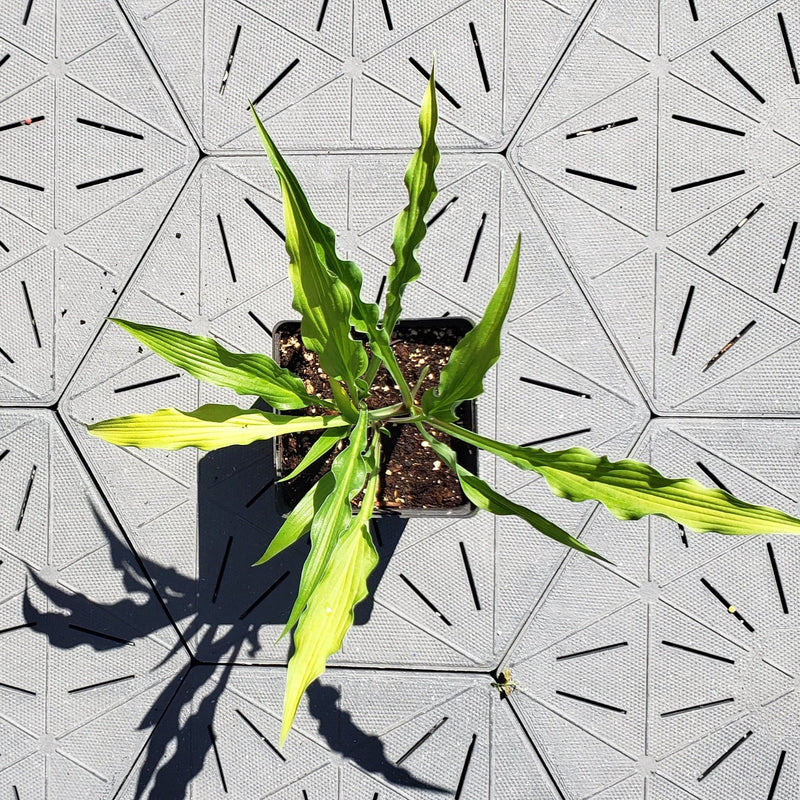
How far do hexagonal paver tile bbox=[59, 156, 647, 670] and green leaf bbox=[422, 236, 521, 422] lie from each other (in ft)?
0.99

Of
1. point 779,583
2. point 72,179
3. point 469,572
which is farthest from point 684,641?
point 72,179

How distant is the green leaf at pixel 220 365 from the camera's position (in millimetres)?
596

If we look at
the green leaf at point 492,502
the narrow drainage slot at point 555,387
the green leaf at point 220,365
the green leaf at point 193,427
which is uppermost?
the narrow drainage slot at point 555,387

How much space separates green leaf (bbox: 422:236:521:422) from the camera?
0.49 meters

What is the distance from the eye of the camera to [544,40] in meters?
0.92

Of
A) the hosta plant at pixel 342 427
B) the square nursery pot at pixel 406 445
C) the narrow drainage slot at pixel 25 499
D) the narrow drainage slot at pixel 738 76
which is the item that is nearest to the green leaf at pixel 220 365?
the hosta plant at pixel 342 427

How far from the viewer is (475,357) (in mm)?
553

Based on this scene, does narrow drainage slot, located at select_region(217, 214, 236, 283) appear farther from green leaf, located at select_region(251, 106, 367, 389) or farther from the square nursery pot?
green leaf, located at select_region(251, 106, 367, 389)

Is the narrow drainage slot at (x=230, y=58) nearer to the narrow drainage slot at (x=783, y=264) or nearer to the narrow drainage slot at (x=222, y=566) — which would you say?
the narrow drainage slot at (x=222, y=566)

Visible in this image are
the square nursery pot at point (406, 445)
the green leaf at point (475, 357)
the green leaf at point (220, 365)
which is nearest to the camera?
the green leaf at point (475, 357)

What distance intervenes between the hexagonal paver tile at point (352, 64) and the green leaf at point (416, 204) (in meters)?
0.34

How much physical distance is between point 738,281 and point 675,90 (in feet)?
0.80

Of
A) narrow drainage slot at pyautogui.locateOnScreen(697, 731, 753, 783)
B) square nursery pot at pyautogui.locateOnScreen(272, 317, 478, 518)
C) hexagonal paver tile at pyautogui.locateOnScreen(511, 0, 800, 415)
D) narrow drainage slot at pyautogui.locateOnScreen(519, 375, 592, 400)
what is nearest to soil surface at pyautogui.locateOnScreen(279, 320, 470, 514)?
square nursery pot at pyautogui.locateOnScreen(272, 317, 478, 518)

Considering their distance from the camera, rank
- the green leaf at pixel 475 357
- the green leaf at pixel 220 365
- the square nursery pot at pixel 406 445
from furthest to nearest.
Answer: the square nursery pot at pixel 406 445
the green leaf at pixel 220 365
the green leaf at pixel 475 357
